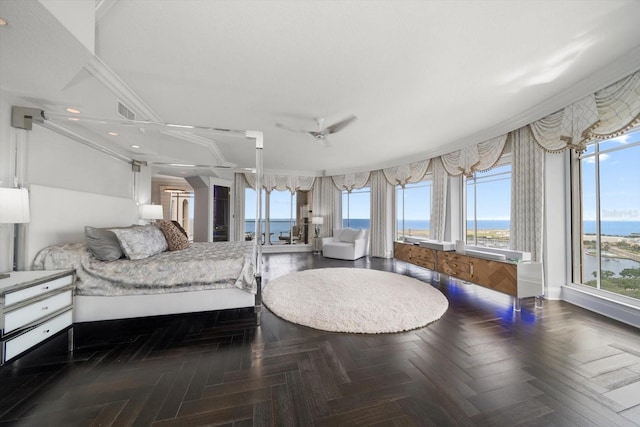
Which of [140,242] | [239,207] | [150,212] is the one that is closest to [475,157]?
[140,242]

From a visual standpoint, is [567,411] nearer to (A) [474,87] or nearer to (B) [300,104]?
(A) [474,87]

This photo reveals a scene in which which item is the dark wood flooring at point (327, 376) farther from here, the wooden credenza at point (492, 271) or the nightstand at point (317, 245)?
the nightstand at point (317, 245)

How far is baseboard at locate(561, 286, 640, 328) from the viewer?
2400 millimetres

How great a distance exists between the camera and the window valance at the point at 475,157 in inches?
150

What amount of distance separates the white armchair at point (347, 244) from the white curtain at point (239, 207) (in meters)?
2.66

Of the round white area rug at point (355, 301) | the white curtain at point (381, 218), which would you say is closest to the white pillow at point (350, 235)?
the white curtain at point (381, 218)

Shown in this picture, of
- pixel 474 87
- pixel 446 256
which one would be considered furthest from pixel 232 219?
pixel 474 87

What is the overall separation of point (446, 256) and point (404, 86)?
272 cm

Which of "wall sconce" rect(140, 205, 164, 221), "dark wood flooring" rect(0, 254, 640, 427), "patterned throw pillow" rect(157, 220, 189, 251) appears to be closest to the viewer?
"dark wood flooring" rect(0, 254, 640, 427)

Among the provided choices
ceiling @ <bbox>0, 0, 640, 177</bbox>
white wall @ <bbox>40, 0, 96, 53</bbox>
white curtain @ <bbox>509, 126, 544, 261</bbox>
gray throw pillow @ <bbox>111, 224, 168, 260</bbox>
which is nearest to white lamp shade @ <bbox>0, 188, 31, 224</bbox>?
gray throw pillow @ <bbox>111, 224, 168, 260</bbox>

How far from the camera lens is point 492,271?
9.87ft

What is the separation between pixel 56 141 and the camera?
2555 millimetres

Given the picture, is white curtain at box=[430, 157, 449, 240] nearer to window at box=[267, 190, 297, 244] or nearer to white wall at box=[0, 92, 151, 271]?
window at box=[267, 190, 297, 244]

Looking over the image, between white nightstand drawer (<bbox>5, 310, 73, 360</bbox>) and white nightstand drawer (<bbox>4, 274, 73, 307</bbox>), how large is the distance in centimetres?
24
